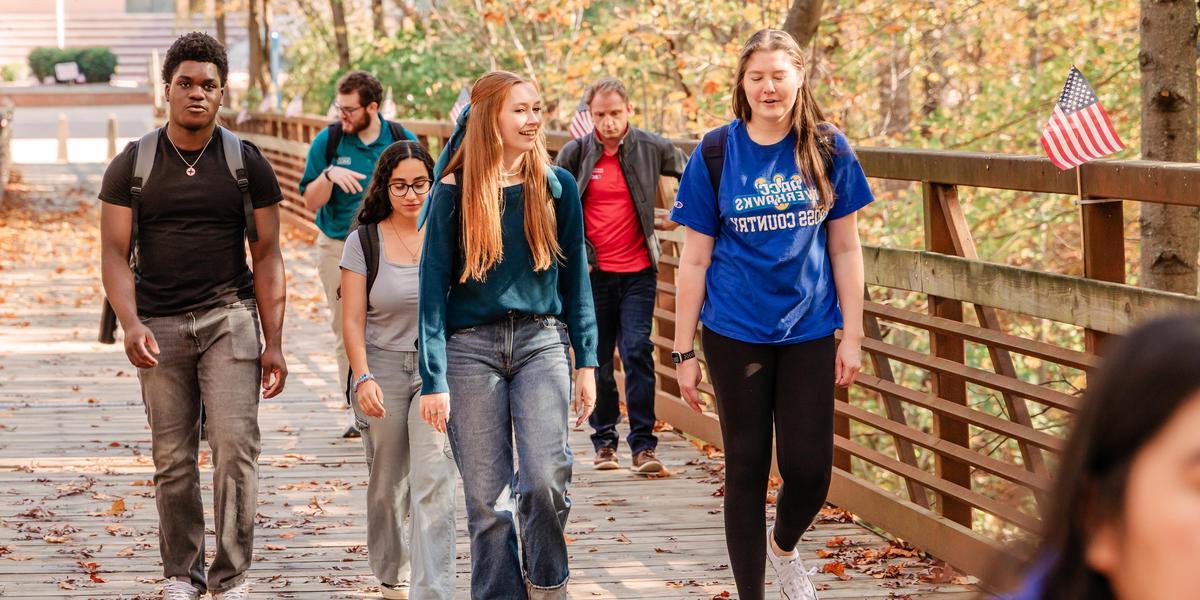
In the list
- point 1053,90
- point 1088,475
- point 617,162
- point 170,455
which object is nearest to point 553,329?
point 170,455

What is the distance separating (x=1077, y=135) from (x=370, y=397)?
2.48m

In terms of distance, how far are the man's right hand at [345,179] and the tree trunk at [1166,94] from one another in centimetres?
400

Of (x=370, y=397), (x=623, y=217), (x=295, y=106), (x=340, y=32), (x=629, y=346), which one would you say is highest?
(x=340, y=32)

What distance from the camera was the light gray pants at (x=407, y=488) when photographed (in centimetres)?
524

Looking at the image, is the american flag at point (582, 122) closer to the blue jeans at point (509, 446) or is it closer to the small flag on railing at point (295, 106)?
the blue jeans at point (509, 446)

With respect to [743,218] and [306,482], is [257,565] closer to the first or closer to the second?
[306,482]

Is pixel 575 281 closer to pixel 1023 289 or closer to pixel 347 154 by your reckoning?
pixel 1023 289

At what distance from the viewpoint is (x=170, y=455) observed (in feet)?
17.9

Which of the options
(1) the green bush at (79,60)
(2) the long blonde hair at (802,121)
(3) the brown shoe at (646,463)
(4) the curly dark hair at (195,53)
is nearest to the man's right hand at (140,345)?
(4) the curly dark hair at (195,53)

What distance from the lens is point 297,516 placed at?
7.43 meters

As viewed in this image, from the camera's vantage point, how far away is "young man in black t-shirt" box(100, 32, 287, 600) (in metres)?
5.28

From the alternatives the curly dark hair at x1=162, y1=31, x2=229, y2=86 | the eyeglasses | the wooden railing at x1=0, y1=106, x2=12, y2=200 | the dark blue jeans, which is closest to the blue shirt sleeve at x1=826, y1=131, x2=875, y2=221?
the eyeglasses

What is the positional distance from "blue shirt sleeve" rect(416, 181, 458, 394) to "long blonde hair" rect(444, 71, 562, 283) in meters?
0.05

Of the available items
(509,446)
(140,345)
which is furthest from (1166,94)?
(140,345)
